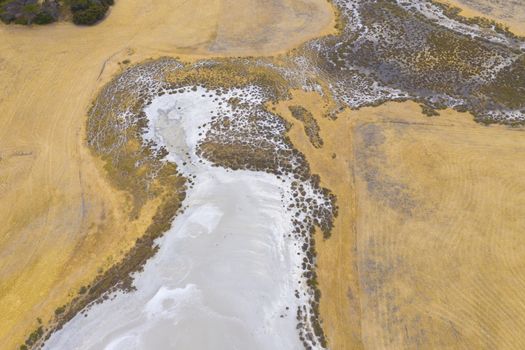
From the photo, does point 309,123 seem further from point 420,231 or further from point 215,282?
point 215,282

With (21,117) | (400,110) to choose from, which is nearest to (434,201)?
(400,110)

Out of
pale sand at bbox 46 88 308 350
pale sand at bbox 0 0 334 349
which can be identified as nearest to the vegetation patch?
pale sand at bbox 46 88 308 350

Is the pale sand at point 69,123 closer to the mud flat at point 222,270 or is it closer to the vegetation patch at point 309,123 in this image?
the mud flat at point 222,270

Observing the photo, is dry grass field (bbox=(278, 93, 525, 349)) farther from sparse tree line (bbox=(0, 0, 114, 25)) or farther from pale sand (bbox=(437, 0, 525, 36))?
sparse tree line (bbox=(0, 0, 114, 25))

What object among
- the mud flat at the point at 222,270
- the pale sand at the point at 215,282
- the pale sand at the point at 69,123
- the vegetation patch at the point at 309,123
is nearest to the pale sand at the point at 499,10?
the pale sand at the point at 69,123

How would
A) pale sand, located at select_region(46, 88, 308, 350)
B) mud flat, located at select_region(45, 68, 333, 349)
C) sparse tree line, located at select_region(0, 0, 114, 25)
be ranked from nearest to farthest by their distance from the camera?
pale sand, located at select_region(46, 88, 308, 350)
mud flat, located at select_region(45, 68, 333, 349)
sparse tree line, located at select_region(0, 0, 114, 25)

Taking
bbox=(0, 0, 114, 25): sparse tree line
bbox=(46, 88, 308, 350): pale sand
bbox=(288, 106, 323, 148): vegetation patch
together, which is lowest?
bbox=(46, 88, 308, 350): pale sand
